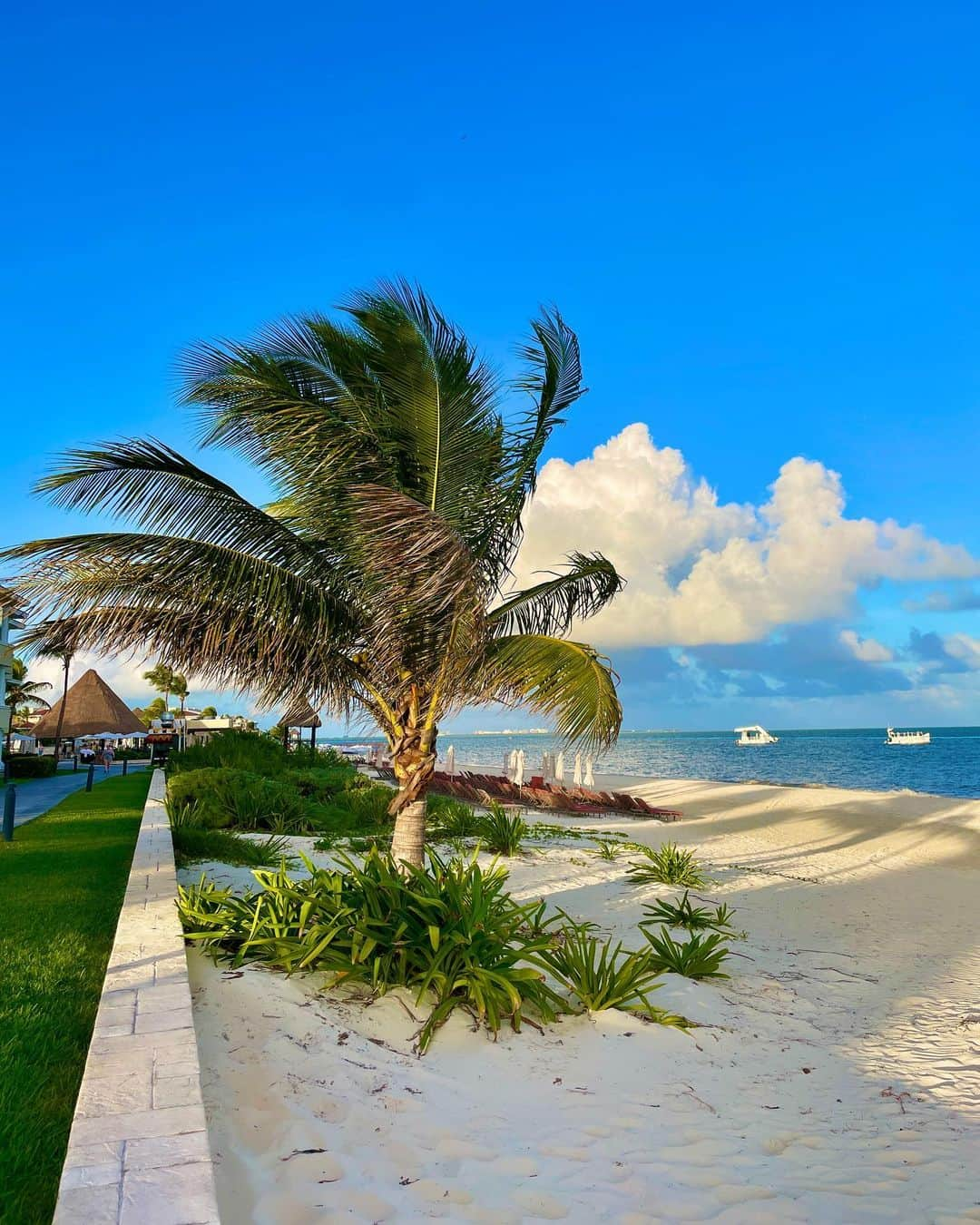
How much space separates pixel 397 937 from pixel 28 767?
22.4m

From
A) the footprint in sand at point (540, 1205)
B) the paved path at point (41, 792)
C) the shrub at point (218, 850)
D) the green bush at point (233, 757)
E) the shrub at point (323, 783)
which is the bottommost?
the paved path at point (41, 792)

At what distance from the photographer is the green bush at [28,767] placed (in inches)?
888

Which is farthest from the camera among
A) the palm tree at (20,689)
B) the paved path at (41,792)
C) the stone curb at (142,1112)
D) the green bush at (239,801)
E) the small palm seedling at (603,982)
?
the palm tree at (20,689)

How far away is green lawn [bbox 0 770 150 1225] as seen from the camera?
2.67 m

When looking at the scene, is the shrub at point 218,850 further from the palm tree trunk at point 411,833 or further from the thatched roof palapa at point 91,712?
the thatched roof palapa at point 91,712

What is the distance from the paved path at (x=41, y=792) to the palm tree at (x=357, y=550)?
14.9 ft

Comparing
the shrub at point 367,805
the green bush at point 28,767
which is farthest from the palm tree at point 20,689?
the shrub at point 367,805

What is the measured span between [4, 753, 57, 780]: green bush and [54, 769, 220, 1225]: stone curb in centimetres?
2120

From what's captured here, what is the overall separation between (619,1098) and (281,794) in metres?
9.09

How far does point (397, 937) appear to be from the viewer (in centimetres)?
490

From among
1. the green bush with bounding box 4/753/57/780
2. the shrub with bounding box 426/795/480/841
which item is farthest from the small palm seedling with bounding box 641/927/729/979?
the green bush with bounding box 4/753/57/780

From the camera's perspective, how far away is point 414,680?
803cm

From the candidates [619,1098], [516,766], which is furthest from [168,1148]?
[516,766]

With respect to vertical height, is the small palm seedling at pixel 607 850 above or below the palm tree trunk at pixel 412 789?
below
